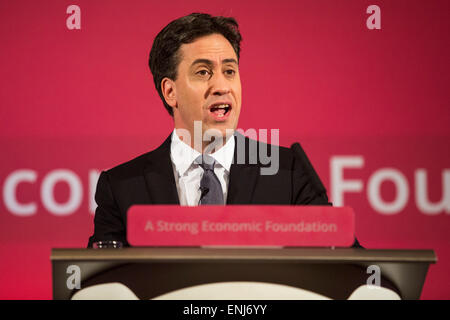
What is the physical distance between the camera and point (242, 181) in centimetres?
231

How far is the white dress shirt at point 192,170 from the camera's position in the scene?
230 cm

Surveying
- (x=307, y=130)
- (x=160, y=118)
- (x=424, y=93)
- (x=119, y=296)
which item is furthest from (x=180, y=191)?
(x=424, y=93)

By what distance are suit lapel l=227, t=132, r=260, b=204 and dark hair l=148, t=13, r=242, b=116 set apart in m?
0.48

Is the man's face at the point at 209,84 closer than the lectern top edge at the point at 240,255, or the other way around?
the lectern top edge at the point at 240,255

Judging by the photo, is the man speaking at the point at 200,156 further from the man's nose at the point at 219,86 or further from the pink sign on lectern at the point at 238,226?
the pink sign on lectern at the point at 238,226

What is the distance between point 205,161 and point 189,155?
116 millimetres

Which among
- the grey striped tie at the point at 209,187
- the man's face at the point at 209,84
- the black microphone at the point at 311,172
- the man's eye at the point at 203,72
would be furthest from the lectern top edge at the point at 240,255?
the man's eye at the point at 203,72

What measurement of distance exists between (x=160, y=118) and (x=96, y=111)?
0.30 m

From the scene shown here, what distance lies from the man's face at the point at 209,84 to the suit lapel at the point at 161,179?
162 mm

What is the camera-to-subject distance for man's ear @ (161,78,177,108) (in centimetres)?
253

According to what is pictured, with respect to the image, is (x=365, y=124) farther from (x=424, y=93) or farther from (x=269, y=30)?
(x=269, y=30)

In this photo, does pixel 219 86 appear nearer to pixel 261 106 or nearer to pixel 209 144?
pixel 209 144

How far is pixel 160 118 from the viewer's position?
8.99 feet

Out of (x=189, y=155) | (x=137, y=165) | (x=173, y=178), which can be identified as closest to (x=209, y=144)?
(x=189, y=155)
